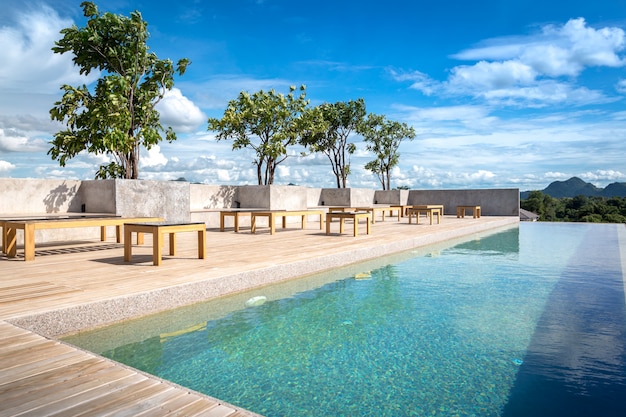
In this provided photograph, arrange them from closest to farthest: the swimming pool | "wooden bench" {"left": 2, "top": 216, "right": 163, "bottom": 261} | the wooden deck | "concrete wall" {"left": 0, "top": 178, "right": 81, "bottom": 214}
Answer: the wooden deck → the swimming pool → "wooden bench" {"left": 2, "top": 216, "right": 163, "bottom": 261} → "concrete wall" {"left": 0, "top": 178, "right": 81, "bottom": 214}

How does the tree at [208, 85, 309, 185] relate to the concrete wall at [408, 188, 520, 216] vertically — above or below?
above

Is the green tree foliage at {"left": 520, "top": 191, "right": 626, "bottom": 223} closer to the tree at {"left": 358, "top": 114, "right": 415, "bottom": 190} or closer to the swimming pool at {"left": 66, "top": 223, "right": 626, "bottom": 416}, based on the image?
the tree at {"left": 358, "top": 114, "right": 415, "bottom": 190}

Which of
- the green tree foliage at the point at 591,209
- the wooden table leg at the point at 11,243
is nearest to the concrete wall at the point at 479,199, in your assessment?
the wooden table leg at the point at 11,243

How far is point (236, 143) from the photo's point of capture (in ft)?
58.0

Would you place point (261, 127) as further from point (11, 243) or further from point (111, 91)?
point (11, 243)

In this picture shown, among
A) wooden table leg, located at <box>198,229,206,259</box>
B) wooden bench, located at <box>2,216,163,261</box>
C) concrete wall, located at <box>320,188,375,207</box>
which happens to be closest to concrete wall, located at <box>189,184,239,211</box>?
concrete wall, located at <box>320,188,375,207</box>

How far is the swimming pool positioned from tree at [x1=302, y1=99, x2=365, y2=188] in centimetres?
1836

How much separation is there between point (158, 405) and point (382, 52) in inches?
627

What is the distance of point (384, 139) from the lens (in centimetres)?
2439

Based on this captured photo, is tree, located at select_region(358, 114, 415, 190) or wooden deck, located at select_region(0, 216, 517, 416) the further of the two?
tree, located at select_region(358, 114, 415, 190)

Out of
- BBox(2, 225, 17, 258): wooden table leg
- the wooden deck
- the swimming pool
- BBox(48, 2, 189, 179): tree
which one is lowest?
the swimming pool

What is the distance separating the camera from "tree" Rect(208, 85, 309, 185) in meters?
17.0

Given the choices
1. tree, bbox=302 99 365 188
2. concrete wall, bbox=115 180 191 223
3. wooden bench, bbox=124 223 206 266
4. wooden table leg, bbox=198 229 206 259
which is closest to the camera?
wooden bench, bbox=124 223 206 266

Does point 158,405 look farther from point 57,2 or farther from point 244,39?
point 244,39
